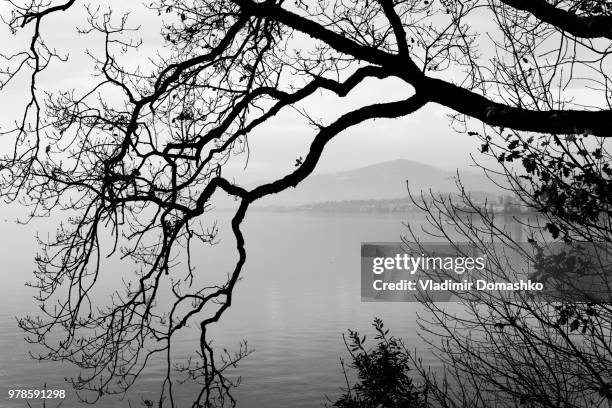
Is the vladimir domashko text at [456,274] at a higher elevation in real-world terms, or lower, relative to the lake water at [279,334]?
higher

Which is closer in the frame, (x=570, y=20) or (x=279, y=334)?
(x=570, y=20)

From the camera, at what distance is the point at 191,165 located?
29.2 ft

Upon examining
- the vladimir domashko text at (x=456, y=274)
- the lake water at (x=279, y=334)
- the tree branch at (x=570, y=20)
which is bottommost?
the lake water at (x=279, y=334)

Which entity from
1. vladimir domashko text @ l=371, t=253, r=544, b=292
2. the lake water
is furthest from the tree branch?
the lake water

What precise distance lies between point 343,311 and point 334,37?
48.9 m

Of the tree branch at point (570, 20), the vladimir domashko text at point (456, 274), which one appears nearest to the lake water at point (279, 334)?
the vladimir domashko text at point (456, 274)

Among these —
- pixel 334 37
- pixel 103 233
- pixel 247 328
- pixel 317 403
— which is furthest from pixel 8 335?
pixel 103 233

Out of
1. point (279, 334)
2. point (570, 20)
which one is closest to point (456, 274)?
point (570, 20)

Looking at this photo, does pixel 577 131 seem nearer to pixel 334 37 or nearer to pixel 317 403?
pixel 334 37

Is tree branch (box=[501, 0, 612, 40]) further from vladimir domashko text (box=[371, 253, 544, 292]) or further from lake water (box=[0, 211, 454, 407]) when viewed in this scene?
lake water (box=[0, 211, 454, 407])

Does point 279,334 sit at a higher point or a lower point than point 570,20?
lower

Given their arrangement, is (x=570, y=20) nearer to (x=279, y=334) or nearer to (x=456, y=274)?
(x=456, y=274)

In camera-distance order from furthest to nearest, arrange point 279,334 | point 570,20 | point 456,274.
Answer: point 279,334
point 456,274
point 570,20

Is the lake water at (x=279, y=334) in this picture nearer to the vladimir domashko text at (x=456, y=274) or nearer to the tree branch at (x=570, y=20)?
the vladimir domashko text at (x=456, y=274)
